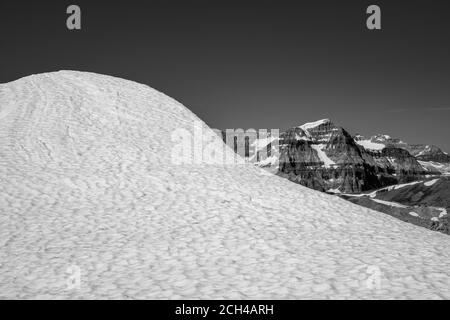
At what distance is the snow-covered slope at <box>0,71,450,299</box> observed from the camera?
370 inches

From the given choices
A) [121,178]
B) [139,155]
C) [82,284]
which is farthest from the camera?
[139,155]

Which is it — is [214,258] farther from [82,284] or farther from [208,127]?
[208,127]

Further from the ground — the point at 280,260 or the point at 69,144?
the point at 69,144

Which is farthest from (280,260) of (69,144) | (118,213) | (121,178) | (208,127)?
(208,127)

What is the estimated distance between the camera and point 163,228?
13.7 meters

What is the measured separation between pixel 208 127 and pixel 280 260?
1778cm

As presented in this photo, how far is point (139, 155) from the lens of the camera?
2145 cm

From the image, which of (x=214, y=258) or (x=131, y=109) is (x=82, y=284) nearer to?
(x=214, y=258)

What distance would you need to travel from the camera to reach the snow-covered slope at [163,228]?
940 cm

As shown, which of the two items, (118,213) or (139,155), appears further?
(139,155)
